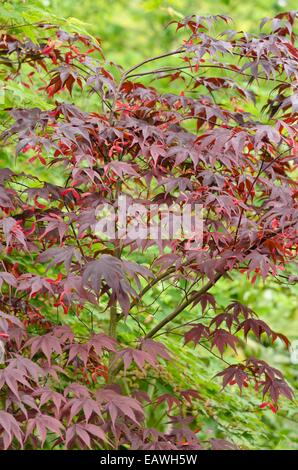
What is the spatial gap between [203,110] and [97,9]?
579 centimetres

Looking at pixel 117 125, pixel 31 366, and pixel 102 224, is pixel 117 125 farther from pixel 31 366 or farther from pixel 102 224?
pixel 31 366

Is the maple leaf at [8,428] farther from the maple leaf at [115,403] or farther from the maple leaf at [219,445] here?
the maple leaf at [219,445]

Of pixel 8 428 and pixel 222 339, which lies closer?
pixel 8 428

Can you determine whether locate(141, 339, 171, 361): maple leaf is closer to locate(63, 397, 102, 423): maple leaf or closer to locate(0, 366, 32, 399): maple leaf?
locate(63, 397, 102, 423): maple leaf

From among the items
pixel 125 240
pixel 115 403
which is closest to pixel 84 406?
pixel 115 403

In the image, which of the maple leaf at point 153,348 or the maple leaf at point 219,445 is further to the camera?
the maple leaf at point 219,445

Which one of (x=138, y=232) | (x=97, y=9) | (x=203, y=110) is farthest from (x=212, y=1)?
(x=138, y=232)

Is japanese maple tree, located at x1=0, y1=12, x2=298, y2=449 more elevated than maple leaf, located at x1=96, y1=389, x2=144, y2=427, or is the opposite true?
japanese maple tree, located at x1=0, y1=12, x2=298, y2=449

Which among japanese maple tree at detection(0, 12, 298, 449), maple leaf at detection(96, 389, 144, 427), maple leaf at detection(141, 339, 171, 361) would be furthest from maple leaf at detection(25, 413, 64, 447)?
maple leaf at detection(141, 339, 171, 361)

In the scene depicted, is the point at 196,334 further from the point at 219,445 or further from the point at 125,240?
the point at 125,240

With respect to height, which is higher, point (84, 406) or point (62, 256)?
point (62, 256)

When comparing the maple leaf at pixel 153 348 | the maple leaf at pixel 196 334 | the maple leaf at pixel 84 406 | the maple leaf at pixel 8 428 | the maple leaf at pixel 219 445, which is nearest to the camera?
the maple leaf at pixel 8 428

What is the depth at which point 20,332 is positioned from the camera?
222cm

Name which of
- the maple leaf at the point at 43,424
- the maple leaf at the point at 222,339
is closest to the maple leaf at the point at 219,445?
the maple leaf at the point at 222,339
